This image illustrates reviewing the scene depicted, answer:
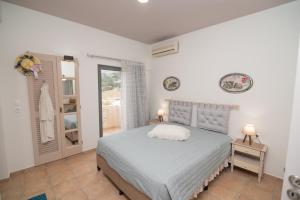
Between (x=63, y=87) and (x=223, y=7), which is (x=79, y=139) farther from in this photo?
(x=223, y=7)

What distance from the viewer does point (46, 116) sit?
8.57 ft

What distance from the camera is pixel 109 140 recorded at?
7.77 ft

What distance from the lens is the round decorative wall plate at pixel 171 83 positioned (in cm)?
378

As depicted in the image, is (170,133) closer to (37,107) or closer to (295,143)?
(295,143)

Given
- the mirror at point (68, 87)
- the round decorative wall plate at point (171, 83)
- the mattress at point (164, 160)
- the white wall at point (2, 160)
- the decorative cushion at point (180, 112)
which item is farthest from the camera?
the round decorative wall plate at point (171, 83)

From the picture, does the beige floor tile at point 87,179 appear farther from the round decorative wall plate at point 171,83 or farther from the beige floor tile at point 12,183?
the round decorative wall plate at point 171,83

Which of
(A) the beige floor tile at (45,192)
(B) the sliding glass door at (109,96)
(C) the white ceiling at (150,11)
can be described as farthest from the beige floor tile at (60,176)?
(C) the white ceiling at (150,11)

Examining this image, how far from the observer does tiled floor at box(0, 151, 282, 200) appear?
1.98 meters

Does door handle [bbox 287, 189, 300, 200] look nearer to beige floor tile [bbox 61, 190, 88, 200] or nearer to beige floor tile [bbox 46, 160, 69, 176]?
beige floor tile [bbox 61, 190, 88, 200]

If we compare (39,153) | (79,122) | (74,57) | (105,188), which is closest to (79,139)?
(79,122)

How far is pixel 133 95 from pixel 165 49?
1561mm

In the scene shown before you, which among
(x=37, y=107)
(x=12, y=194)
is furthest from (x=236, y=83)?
(x=12, y=194)

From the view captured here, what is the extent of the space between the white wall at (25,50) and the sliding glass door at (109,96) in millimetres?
281

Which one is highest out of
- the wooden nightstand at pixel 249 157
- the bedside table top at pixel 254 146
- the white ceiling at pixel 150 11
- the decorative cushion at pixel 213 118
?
the white ceiling at pixel 150 11
